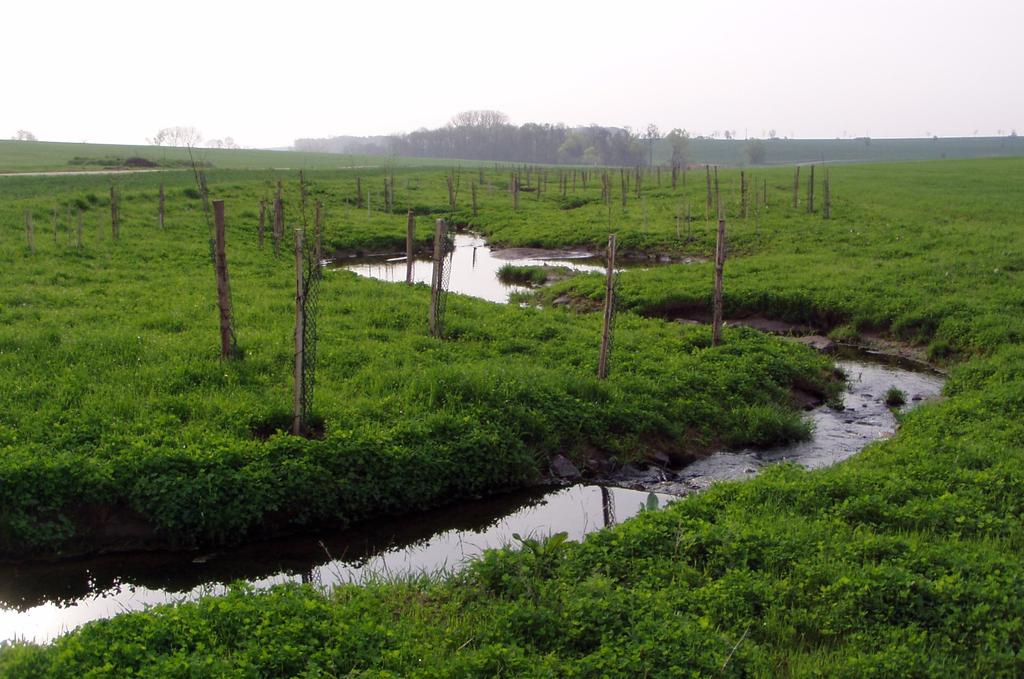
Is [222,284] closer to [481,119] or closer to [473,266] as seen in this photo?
[473,266]

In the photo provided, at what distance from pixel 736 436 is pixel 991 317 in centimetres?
835

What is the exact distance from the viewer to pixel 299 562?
A: 9852mm

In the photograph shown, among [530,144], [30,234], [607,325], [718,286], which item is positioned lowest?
[607,325]

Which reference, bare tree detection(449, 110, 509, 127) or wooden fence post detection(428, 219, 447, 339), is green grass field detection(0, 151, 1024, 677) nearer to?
wooden fence post detection(428, 219, 447, 339)

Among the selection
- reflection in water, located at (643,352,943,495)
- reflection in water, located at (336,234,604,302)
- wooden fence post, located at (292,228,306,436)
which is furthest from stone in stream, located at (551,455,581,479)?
reflection in water, located at (336,234,604,302)

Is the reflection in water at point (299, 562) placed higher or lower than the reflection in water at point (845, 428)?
lower

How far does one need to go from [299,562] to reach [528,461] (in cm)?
359

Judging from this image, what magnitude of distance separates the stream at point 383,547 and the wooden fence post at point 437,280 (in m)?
4.84

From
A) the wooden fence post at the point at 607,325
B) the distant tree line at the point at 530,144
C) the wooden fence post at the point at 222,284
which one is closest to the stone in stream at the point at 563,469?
the wooden fence post at the point at 607,325

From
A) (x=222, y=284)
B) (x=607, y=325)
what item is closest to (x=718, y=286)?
(x=607, y=325)

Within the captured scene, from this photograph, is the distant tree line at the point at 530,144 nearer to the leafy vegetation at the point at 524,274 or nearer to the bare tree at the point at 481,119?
the bare tree at the point at 481,119

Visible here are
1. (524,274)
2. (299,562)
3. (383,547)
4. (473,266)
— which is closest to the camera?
(299,562)

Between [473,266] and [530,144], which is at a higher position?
[530,144]

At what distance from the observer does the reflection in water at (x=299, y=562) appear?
8.80 meters
